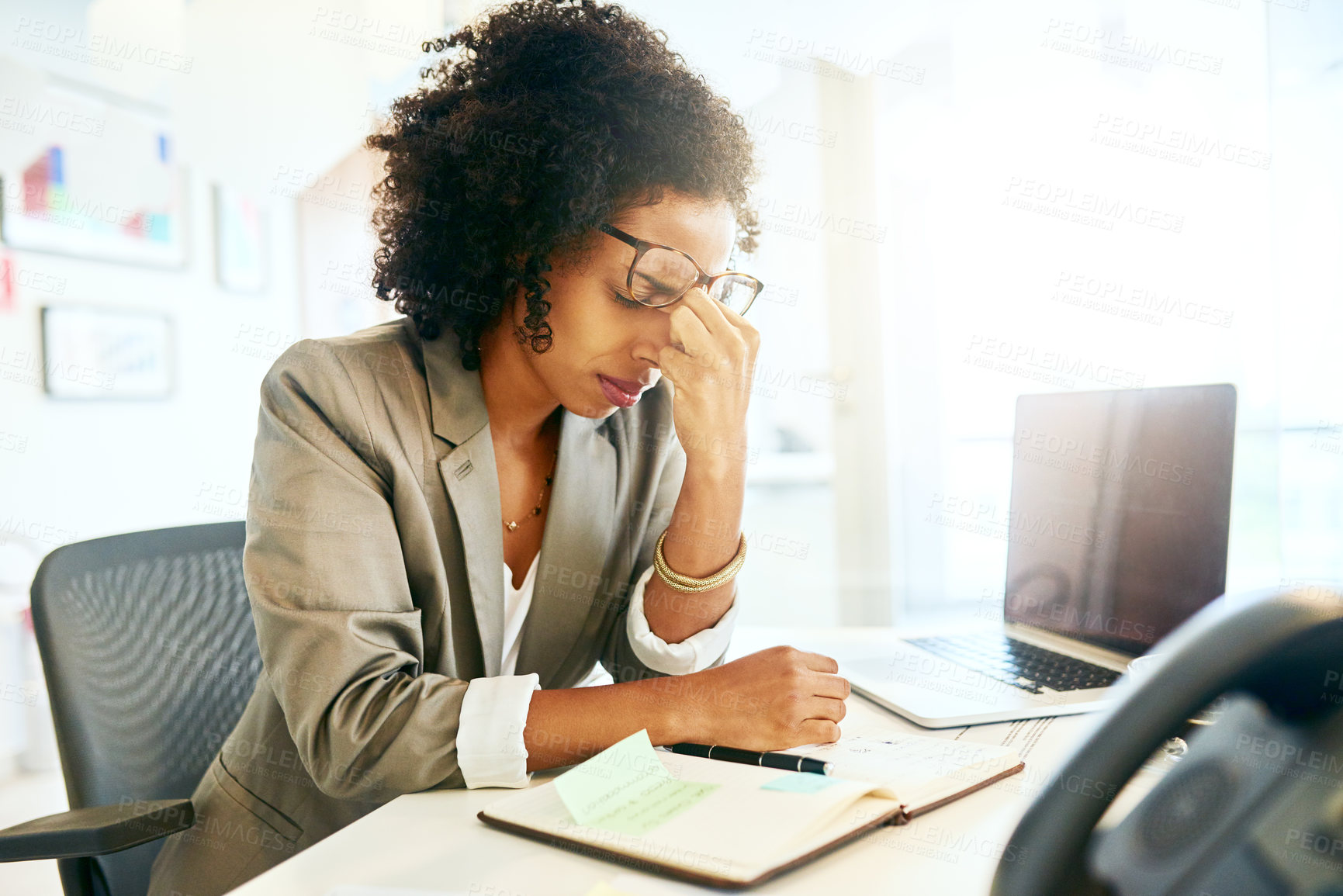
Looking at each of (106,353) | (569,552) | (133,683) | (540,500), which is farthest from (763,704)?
(106,353)

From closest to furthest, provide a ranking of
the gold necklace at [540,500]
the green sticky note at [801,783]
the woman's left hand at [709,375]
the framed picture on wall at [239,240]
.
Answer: the green sticky note at [801,783]
the woman's left hand at [709,375]
the gold necklace at [540,500]
the framed picture on wall at [239,240]

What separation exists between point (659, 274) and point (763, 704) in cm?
50

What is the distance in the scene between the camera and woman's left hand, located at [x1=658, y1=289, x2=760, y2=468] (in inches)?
40.4

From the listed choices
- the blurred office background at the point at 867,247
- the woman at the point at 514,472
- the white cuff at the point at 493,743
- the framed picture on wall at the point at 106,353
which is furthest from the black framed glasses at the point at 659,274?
the framed picture on wall at the point at 106,353

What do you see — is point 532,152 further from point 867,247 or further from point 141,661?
point 867,247

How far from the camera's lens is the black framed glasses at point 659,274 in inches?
39.0

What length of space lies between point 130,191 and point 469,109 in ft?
8.12

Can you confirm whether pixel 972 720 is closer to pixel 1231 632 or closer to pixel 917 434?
pixel 1231 632

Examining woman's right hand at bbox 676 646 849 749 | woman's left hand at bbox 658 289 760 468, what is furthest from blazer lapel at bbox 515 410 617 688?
woman's right hand at bbox 676 646 849 749

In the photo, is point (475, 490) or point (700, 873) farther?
point (475, 490)

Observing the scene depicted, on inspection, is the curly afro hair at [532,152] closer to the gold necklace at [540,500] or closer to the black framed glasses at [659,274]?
the black framed glasses at [659,274]

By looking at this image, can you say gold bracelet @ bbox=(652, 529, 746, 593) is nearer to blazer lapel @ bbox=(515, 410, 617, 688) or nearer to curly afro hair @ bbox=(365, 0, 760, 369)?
blazer lapel @ bbox=(515, 410, 617, 688)

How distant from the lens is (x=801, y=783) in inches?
26.2

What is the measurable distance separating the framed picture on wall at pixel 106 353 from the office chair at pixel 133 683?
202cm
